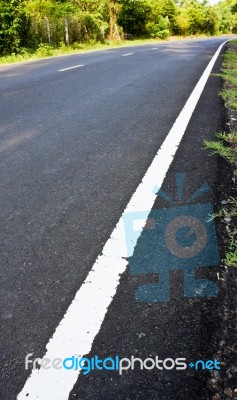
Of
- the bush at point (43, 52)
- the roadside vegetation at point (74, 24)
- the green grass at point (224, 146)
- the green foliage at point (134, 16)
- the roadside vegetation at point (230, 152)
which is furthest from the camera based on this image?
the green foliage at point (134, 16)

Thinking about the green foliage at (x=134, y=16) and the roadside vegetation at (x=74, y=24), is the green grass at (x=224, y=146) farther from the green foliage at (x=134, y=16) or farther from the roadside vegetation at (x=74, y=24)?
the green foliage at (x=134, y=16)

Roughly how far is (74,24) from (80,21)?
110cm

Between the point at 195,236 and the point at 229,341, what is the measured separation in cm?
78

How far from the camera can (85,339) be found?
1.42 m

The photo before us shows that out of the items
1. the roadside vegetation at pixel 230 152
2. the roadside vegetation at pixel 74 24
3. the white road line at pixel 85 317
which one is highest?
the roadside vegetation at pixel 74 24

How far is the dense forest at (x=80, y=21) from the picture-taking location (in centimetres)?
1477

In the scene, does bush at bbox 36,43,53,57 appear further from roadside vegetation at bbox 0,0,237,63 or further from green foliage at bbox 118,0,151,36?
green foliage at bbox 118,0,151,36

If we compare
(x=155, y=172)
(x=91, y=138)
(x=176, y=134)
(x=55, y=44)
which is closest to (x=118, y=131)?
(x=91, y=138)

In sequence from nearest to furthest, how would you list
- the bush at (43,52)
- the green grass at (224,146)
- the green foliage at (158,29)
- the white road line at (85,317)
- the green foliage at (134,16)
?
the white road line at (85,317) → the green grass at (224,146) → the bush at (43,52) → the green foliage at (134,16) → the green foliage at (158,29)

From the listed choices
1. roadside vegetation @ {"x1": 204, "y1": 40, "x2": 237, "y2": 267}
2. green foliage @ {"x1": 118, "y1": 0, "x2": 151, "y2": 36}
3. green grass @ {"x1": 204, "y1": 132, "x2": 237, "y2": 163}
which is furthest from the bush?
green foliage @ {"x1": 118, "y1": 0, "x2": 151, "y2": 36}

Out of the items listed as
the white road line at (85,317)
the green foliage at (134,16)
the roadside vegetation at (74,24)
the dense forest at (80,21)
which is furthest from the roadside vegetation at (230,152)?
the green foliage at (134,16)

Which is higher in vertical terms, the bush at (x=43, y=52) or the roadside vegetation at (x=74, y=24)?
the roadside vegetation at (x=74, y=24)

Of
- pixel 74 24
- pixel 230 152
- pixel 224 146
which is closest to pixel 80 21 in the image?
pixel 74 24

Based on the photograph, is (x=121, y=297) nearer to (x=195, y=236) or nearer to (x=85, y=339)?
(x=85, y=339)
